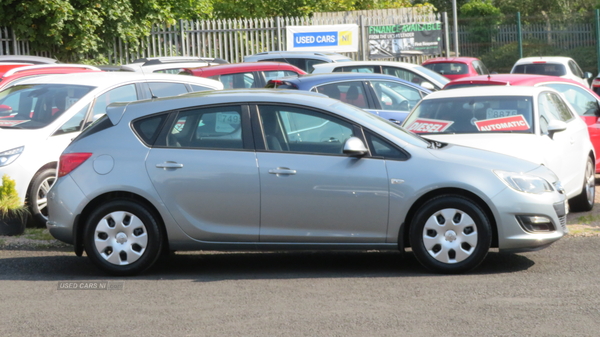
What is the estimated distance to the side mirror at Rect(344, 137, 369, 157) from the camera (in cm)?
646

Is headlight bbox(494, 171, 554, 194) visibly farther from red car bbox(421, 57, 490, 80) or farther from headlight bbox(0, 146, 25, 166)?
red car bbox(421, 57, 490, 80)

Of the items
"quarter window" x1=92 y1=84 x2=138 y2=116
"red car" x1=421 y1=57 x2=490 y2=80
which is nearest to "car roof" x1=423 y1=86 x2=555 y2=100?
"quarter window" x1=92 y1=84 x2=138 y2=116

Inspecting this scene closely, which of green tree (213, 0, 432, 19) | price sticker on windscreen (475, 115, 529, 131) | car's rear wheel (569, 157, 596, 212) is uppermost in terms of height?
green tree (213, 0, 432, 19)

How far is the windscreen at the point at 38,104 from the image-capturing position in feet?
29.9

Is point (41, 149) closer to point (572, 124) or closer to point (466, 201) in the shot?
point (466, 201)

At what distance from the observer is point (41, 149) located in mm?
8742

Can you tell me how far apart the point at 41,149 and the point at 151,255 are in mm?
2741

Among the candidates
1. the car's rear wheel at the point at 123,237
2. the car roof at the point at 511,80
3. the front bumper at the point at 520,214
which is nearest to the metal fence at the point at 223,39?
the car roof at the point at 511,80

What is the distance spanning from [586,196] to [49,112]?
6.31m

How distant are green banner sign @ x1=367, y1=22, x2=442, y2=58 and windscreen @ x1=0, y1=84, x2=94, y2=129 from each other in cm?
2003

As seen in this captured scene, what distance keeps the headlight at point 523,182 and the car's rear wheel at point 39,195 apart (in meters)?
4.87

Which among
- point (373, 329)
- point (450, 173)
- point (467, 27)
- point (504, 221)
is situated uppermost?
point (467, 27)

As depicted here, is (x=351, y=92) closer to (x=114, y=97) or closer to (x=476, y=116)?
(x=476, y=116)

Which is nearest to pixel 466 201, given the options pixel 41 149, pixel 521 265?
pixel 521 265
